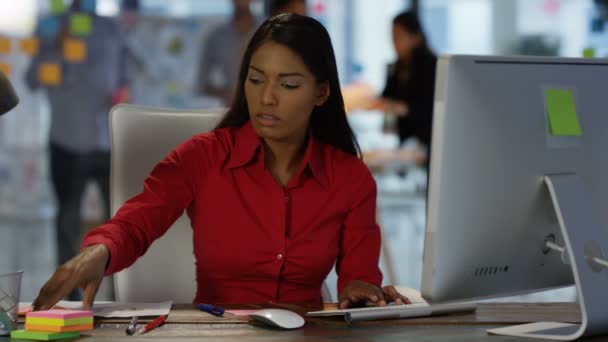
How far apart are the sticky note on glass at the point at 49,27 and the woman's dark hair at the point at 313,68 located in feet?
9.50

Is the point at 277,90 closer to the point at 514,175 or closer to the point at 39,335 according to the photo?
the point at 514,175

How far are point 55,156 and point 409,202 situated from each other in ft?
6.61

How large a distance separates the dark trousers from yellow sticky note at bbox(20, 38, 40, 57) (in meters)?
0.48

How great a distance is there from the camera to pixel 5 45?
4.88 meters

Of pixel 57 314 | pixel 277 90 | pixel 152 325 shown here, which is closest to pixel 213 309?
pixel 152 325

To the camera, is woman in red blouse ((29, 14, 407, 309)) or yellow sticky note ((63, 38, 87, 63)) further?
yellow sticky note ((63, 38, 87, 63))

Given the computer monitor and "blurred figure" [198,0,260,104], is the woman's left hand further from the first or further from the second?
"blurred figure" [198,0,260,104]

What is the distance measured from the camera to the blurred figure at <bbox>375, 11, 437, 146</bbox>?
4.84 meters

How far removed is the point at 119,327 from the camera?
5.29 feet

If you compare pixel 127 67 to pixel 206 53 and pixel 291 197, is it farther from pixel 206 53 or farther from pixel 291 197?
pixel 291 197

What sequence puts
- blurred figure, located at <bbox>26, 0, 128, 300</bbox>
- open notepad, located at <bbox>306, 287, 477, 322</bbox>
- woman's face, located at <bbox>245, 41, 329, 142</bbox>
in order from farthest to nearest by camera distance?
blurred figure, located at <bbox>26, 0, 128, 300</bbox>
woman's face, located at <bbox>245, 41, 329, 142</bbox>
open notepad, located at <bbox>306, 287, 477, 322</bbox>

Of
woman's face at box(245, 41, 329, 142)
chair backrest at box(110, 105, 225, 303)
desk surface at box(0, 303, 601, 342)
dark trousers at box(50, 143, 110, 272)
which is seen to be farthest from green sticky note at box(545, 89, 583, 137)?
dark trousers at box(50, 143, 110, 272)

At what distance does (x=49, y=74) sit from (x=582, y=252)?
3722 millimetres

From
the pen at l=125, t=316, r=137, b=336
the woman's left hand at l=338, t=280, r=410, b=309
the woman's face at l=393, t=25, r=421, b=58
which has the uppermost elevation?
the woman's face at l=393, t=25, r=421, b=58
